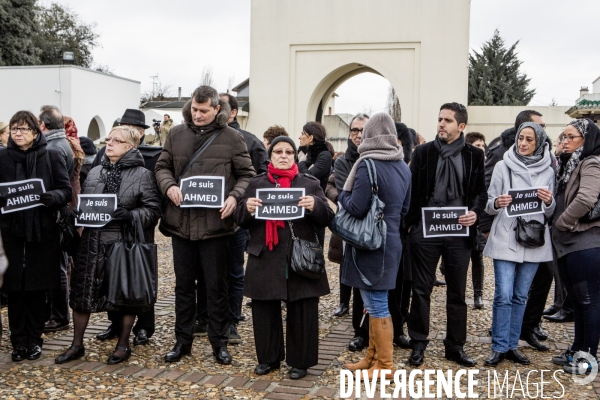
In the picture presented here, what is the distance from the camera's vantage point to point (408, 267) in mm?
6309

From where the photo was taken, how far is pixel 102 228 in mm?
5645

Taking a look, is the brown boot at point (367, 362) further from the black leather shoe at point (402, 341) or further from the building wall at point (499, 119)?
the building wall at point (499, 119)

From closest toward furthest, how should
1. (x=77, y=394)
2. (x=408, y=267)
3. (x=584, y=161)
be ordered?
1. (x=77, y=394)
2. (x=584, y=161)
3. (x=408, y=267)

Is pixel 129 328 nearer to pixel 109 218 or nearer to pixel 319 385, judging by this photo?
pixel 109 218

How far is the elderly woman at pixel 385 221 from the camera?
17.1ft

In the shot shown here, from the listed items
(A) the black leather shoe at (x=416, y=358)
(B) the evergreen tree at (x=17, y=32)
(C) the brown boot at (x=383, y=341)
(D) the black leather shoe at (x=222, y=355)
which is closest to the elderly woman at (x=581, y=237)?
(A) the black leather shoe at (x=416, y=358)

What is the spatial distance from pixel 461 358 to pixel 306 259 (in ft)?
5.79

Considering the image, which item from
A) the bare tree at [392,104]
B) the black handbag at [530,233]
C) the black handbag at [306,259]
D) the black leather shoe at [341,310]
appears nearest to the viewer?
the black handbag at [306,259]

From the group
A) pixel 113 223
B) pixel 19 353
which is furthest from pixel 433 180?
pixel 19 353

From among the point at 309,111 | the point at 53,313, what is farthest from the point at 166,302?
the point at 309,111

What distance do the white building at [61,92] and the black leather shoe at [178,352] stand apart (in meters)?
21.7

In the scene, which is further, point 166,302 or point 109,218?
point 166,302

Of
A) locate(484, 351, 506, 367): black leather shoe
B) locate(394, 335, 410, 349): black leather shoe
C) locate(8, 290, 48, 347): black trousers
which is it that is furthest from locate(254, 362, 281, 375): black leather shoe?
locate(8, 290, 48, 347): black trousers

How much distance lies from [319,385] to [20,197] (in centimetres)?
301
